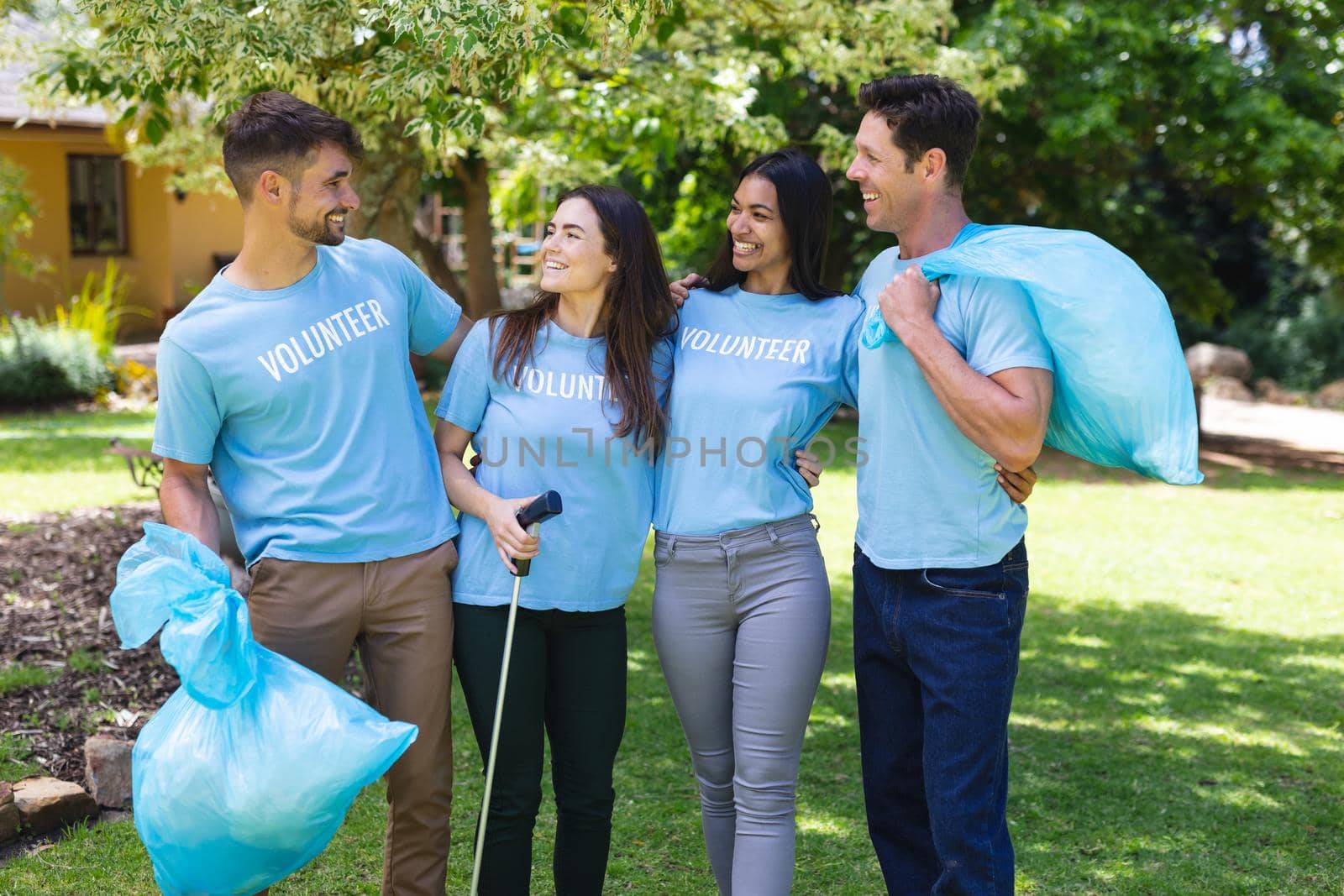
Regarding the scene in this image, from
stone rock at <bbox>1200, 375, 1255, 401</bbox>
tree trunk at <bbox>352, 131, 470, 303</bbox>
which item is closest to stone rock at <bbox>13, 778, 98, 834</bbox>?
tree trunk at <bbox>352, 131, 470, 303</bbox>

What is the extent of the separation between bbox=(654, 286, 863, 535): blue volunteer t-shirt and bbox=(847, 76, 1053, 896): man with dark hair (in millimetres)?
164

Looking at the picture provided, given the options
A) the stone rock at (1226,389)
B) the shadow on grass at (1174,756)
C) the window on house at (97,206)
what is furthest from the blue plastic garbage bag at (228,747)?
the stone rock at (1226,389)

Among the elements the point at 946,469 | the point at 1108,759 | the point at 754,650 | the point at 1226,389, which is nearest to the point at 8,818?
the point at 754,650

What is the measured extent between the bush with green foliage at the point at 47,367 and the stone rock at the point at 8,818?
9.97 metres

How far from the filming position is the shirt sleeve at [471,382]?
9.73 ft

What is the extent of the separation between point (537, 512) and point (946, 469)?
2.96ft

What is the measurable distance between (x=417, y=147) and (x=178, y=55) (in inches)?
89.4

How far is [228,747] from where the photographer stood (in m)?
2.47

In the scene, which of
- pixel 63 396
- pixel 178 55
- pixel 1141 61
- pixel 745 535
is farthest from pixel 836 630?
pixel 63 396

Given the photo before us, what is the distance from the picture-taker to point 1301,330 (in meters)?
20.2

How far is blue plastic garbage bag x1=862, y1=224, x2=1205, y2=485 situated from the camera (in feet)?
8.29

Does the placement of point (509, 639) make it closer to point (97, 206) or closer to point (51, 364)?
point (51, 364)

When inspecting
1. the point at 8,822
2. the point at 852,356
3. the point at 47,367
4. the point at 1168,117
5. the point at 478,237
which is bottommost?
the point at 47,367

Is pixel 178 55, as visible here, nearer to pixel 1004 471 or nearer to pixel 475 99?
pixel 475 99
